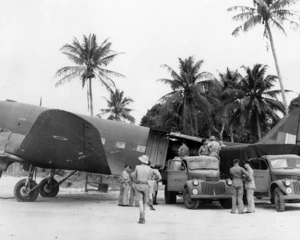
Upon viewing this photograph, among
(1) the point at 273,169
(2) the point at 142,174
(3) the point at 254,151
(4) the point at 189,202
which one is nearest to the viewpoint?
(2) the point at 142,174

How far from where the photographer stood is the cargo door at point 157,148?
1566 cm

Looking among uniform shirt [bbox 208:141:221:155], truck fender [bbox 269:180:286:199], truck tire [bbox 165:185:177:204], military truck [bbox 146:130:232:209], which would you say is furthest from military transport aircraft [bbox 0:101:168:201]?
truck fender [bbox 269:180:286:199]

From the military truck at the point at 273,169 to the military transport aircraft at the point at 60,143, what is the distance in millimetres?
3298

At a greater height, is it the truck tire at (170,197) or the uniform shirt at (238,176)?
the uniform shirt at (238,176)

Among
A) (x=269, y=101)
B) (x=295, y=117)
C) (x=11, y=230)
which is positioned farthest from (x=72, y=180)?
(x=269, y=101)

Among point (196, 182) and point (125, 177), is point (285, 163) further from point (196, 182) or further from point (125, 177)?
point (125, 177)

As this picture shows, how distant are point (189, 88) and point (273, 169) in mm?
26728

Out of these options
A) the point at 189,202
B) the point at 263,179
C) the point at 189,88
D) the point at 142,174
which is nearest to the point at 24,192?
the point at 142,174

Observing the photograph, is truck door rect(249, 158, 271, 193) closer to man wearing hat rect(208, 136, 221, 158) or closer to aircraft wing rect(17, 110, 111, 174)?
man wearing hat rect(208, 136, 221, 158)

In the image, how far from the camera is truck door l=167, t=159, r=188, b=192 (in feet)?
43.9

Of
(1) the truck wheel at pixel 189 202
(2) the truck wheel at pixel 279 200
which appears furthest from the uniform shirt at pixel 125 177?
(2) the truck wheel at pixel 279 200

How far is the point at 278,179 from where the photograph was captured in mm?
12219

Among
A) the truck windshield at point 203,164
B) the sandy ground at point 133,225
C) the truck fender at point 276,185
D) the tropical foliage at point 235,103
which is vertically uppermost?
the tropical foliage at point 235,103

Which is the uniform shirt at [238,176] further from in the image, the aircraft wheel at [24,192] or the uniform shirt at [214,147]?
the aircraft wheel at [24,192]
